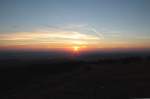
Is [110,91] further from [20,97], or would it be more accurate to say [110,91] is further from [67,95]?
[20,97]

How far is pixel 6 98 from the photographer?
40.8ft

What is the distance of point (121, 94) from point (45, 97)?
3.97m

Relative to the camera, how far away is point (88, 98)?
10.9m

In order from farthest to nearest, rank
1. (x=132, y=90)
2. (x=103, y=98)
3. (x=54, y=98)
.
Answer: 1. (x=132, y=90)
2. (x=54, y=98)
3. (x=103, y=98)

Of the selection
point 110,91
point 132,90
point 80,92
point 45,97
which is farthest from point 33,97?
point 132,90

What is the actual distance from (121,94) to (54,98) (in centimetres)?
339

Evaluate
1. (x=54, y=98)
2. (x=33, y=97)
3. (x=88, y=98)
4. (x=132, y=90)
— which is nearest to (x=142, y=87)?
(x=132, y=90)

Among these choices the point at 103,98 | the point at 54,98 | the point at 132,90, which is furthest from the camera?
the point at 132,90

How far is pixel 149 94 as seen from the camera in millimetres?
→ 11172

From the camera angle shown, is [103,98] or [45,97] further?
[45,97]

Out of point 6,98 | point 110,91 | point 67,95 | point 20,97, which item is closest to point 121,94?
point 110,91

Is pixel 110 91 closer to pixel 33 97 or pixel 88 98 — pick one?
pixel 88 98

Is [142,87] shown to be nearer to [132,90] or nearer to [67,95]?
[132,90]

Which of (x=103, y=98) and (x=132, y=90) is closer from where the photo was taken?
(x=103, y=98)
